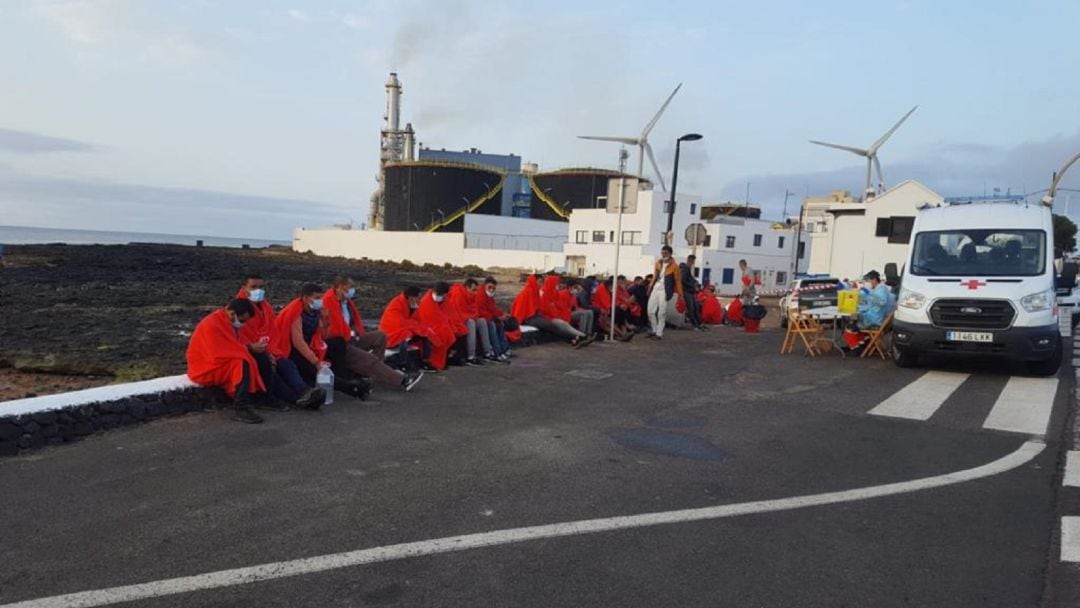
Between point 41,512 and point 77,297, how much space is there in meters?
22.6

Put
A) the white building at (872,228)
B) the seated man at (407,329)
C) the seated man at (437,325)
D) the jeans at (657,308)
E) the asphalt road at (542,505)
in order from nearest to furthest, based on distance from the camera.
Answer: the asphalt road at (542,505)
the seated man at (407,329)
the seated man at (437,325)
the jeans at (657,308)
the white building at (872,228)

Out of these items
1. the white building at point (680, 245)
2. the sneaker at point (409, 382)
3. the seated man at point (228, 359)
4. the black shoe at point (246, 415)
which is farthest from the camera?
the white building at point (680, 245)

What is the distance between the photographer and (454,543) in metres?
4.28

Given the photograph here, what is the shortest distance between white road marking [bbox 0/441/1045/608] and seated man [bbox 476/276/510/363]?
6.51m

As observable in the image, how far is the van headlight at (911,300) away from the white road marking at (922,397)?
3.62 feet

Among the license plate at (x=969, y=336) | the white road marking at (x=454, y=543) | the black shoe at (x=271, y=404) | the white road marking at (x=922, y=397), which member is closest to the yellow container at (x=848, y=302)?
the white road marking at (x=922, y=397)

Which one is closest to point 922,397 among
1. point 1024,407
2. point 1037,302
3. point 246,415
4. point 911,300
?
point 1024,407

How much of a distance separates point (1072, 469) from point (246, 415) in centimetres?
762

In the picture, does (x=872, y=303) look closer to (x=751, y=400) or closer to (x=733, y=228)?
(x=751, y=400)

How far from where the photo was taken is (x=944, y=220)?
11781 mm

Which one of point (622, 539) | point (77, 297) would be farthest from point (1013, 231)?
point (77, 297)

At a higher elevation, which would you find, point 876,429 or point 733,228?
point 733,228

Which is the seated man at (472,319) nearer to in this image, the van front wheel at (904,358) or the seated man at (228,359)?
the seated man at (228,359)

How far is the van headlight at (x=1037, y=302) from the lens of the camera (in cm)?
1009
